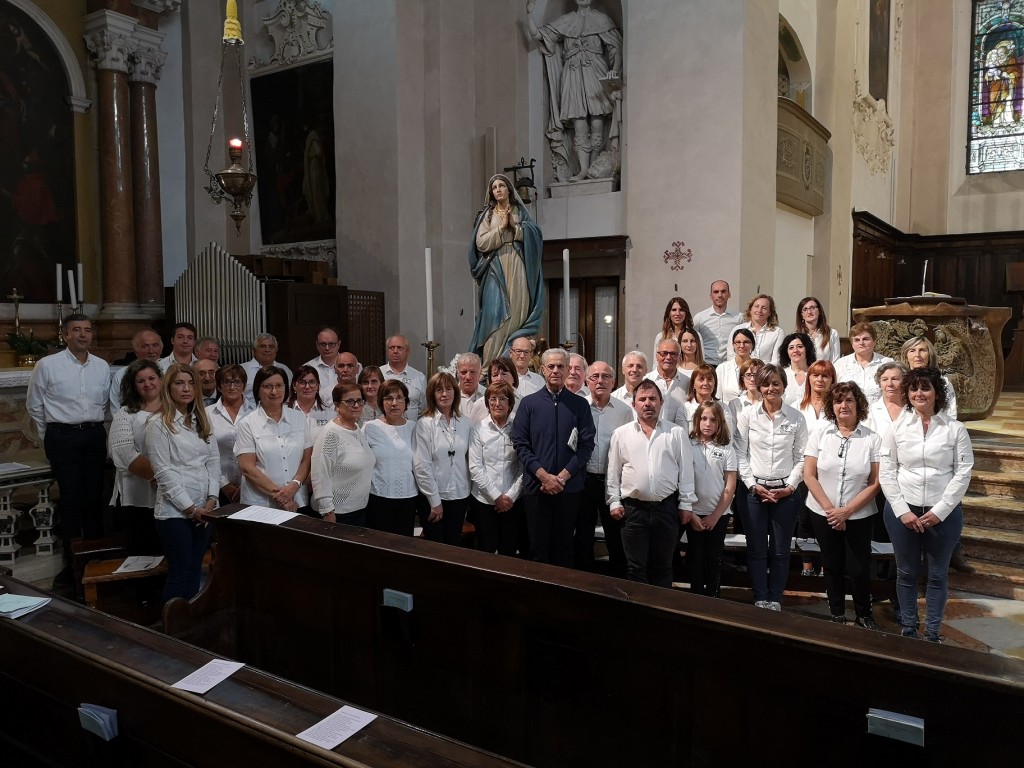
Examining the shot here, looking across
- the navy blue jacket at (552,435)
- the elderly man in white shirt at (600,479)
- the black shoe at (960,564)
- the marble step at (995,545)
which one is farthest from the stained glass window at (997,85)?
the navy blue jacket at (552,435)

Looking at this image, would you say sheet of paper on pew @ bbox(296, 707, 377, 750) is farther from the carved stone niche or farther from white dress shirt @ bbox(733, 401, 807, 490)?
the carved stone niche

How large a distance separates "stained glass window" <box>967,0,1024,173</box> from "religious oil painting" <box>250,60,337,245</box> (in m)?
11.9

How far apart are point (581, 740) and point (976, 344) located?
19.3 ft

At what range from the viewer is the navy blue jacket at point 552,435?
431cm

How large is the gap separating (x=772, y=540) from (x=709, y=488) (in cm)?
51

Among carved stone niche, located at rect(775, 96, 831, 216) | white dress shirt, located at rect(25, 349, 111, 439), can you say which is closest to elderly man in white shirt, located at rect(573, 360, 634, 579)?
white dress shirt, located at rect(25, 349, 111, 439)

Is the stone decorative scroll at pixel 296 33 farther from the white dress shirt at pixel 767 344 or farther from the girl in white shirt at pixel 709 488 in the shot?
the girl in white shirt at pixel 709 488

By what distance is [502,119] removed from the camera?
9.95 meters

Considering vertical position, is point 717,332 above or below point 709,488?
above

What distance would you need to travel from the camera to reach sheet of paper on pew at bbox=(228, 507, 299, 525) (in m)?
3.29

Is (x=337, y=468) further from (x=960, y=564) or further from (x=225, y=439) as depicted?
(x=960, y=564)

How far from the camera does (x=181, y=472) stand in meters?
4.04

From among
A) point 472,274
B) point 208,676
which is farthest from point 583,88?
point 208,676

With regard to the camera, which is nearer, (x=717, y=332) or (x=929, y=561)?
(x=929, y=561)
